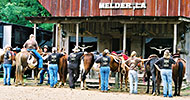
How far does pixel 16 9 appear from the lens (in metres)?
30.8

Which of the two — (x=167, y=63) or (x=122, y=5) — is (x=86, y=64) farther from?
(x=122, y=5)

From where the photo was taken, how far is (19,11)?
30.8 meters

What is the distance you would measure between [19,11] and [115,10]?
1183cm

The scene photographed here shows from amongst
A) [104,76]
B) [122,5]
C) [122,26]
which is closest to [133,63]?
[104,76]

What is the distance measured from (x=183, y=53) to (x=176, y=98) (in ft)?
22.0

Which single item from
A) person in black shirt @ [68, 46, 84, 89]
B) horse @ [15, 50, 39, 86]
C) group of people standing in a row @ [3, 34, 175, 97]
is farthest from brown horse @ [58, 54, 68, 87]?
horse @ [15, 50, 39, 86]

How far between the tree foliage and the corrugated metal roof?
27.1 feet

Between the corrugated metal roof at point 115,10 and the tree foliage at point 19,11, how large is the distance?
8247 mm

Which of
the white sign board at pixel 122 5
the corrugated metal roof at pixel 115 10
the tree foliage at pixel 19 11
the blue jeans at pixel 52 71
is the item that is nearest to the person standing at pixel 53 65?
the blue jeans at pixel 52 71

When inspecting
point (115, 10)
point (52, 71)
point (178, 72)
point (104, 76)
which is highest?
point (115, 10)

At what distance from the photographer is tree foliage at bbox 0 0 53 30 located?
30766 mm

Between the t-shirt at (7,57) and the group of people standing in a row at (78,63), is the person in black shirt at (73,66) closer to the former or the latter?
the group of people standing in a row at (78,63)

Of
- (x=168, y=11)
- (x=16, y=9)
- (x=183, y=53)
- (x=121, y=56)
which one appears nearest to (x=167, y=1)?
(x=168, y=11)

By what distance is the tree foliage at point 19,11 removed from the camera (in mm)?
30766
